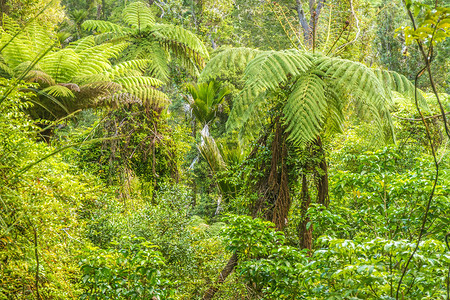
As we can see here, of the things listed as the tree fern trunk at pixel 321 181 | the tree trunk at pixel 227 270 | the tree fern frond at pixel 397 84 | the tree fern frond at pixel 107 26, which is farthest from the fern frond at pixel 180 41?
the tree trunk at pixel 227 270

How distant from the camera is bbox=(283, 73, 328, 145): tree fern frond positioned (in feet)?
9.10

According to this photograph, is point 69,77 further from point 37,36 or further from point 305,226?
point 305,226

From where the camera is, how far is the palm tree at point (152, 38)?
5.28m

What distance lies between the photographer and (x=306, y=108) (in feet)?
9.15

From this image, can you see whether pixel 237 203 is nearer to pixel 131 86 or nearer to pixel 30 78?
pixel 131 86

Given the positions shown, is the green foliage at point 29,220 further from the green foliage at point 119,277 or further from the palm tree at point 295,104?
the palm tree at point 295,104

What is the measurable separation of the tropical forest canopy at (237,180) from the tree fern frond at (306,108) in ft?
0.04

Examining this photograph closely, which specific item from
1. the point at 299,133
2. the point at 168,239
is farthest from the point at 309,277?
the point at 168,239

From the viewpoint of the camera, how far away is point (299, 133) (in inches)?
111

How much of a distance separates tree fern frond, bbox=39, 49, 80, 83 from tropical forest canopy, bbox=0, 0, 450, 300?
0.7 inches

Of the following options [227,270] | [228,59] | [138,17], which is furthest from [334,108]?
[138,17]

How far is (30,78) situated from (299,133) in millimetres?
2317

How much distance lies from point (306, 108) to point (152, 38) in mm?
3471

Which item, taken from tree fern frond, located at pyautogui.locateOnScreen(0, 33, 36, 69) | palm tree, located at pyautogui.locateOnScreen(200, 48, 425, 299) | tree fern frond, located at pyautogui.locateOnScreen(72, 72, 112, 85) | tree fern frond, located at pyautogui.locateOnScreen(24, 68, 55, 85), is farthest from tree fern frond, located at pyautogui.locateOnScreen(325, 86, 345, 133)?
tree fern frond, located at pyautogui.locateOnScreen(0, 33, 36, 69)
